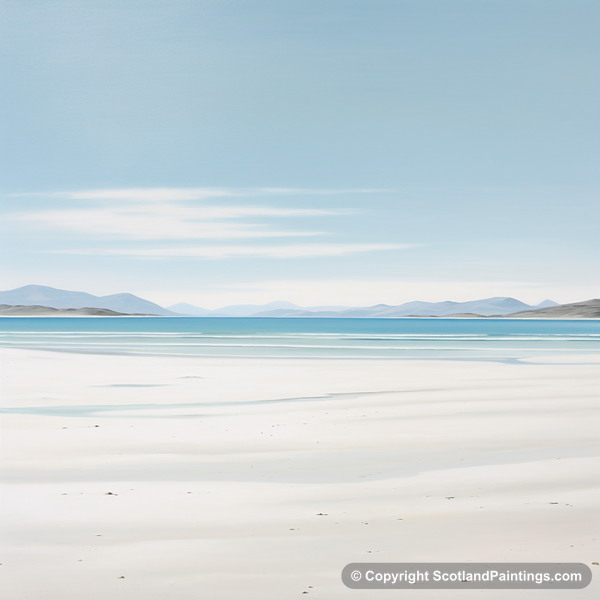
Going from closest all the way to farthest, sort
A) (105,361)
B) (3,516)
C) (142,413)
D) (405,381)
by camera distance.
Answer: (3,516)
(142,413)
(405,381)
(105,361)

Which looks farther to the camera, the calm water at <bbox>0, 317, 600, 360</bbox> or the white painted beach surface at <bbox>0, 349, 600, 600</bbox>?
the calm water at <bbox>0, 317, 600, 360</bbox>

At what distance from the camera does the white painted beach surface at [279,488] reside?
471 centimetres

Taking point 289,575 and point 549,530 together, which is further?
point 549,530

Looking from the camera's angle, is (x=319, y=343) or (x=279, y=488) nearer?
(x=279, y=488)

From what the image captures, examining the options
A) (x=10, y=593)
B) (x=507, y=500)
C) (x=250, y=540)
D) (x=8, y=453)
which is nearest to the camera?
(x=10, y=593)

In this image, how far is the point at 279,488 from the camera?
22.3 feet

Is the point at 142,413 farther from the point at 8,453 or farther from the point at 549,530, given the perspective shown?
the point at 549,530

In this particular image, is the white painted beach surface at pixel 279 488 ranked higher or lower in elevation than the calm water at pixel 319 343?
lower

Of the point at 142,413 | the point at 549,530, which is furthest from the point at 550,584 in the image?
the point at 142,413

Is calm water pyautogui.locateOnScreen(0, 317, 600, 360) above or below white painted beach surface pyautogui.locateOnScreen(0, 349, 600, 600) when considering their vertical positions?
above

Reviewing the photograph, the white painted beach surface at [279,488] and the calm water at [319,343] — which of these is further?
the calm water at [319,343]

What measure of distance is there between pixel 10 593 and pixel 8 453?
14.2 ft

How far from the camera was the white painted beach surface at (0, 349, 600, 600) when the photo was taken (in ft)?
15.4

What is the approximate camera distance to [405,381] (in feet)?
55.0
